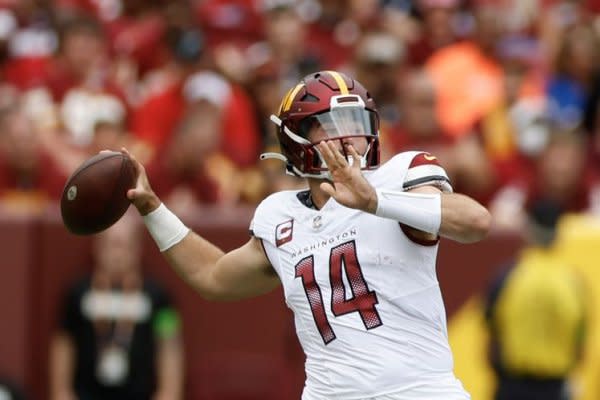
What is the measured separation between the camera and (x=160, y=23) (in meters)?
11.1

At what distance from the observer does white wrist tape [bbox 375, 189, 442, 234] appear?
14.3 ft

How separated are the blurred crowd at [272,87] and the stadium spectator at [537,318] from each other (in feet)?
0.97

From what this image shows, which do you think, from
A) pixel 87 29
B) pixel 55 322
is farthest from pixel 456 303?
pixel 87 29

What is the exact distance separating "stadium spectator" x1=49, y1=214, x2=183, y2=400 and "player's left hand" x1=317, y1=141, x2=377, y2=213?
4649 mm

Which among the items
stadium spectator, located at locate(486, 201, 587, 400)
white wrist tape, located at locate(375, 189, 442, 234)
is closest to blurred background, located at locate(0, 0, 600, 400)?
stadium spectator, located at locate(486, 201, 587, 400)

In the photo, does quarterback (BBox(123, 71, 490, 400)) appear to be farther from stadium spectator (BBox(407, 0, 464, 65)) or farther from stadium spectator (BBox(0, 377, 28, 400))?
stadium spectator (BBox(407, 0, 464, 65))

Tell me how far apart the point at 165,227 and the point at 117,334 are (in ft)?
12.3

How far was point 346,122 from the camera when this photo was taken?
4617 millimetres

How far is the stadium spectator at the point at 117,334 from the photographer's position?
28.9 feet

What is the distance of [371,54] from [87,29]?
200 centimetres

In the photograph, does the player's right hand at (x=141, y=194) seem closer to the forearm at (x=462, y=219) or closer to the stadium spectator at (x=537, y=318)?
the forearm at (x=462, y=219)

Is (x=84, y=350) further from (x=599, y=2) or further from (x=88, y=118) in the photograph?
(x=599, y=2)

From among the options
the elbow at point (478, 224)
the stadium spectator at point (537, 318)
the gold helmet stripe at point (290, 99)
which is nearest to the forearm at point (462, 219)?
the elbow at point (478, 224)

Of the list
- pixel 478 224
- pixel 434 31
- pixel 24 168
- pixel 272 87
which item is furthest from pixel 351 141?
pixel 434 31
